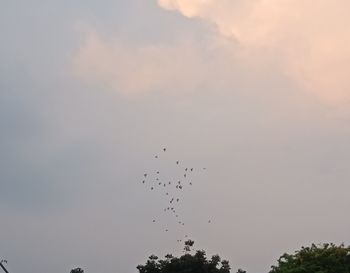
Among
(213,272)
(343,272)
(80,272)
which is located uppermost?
(80,272)

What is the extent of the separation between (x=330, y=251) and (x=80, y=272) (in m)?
35.7

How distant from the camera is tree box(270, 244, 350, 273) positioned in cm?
4969

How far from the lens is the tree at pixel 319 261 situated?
49.7 m

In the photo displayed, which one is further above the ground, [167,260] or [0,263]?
[167,260]

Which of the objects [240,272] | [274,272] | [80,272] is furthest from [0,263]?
[80,272]

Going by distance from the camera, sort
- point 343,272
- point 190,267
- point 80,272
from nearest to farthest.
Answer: point 343,272 → point 190,267 → point 80,272

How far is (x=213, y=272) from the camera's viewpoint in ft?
185

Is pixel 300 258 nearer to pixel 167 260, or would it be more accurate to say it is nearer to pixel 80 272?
pixel 167 260

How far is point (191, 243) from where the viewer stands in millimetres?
58344

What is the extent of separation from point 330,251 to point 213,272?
413 inches

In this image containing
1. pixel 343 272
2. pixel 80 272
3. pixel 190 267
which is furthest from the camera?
pixel 80 272

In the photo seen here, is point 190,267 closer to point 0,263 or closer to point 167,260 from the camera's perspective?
point 167,260

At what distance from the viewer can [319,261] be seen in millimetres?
50344

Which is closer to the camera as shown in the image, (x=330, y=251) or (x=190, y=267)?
(x=330, y=251)
